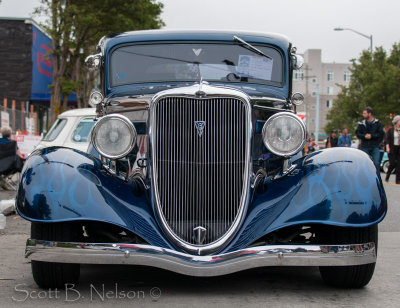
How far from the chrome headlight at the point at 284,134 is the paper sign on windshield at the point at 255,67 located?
1.26 metres

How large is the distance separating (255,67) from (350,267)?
7.66 feet

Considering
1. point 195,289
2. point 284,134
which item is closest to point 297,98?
point 284,134

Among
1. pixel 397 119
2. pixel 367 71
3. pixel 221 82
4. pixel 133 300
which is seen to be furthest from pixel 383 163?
pixel 133 300

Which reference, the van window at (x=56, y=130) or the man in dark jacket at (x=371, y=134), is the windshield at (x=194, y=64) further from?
the man in dark jacket at (x=371, y=134)

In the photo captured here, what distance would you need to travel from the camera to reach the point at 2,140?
1435 cm

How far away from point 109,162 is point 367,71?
3861 cm

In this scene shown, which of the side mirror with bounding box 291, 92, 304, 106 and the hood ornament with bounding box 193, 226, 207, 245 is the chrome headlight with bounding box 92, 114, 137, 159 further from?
the side mirror with bounding box 291, 92, 304, 106

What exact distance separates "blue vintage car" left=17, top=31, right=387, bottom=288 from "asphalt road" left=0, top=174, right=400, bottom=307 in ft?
0.65

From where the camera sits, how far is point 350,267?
4.72 metres

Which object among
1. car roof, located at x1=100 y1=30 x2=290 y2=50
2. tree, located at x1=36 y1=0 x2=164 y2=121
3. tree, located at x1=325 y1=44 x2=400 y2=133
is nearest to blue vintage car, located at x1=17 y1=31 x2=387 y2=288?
car roof, located at x1=100 y1=30 x2=290 y2=50

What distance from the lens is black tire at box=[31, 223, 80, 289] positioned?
457cm

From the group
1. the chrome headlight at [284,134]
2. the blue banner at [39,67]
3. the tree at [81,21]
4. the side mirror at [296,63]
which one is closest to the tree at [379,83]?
the tree at [81,21]

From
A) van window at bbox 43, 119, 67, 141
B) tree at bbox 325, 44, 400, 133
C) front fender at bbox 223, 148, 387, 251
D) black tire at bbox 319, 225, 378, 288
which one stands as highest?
tree at bbox 325, 44, 400, 133

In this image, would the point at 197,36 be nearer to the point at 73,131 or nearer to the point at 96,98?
the point at 96,98
